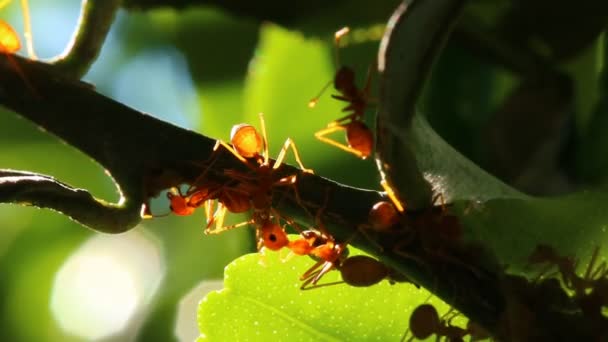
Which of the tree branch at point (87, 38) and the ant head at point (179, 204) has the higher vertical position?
the tree branch at point (87, 38)

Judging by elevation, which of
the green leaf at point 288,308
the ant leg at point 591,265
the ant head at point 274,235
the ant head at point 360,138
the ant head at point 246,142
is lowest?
the ant leg at point 591,265

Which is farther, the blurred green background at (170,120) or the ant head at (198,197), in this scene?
the blurred green background at (170,120)

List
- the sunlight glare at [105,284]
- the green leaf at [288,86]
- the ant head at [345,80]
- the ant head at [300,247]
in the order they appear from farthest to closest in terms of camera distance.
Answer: the sunlight glare at [105,284] → the green leaf at [288,86] → the ant head at [345,80] → the ant head at [300,247]

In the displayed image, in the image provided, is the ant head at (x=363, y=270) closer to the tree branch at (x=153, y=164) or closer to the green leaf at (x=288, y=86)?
the tree branch at (x=153, y=164)

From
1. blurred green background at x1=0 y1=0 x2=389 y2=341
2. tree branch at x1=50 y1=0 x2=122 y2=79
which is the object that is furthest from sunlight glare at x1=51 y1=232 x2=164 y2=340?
tree branch at x1=50 y1=0 x2=122 y2=79

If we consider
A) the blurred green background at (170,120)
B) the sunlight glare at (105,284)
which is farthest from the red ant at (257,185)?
the sunlight glare at (105,284)

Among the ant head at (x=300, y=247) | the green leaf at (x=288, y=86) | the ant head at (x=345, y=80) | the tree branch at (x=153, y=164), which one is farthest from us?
the green leaf at (x=288, y=86)
